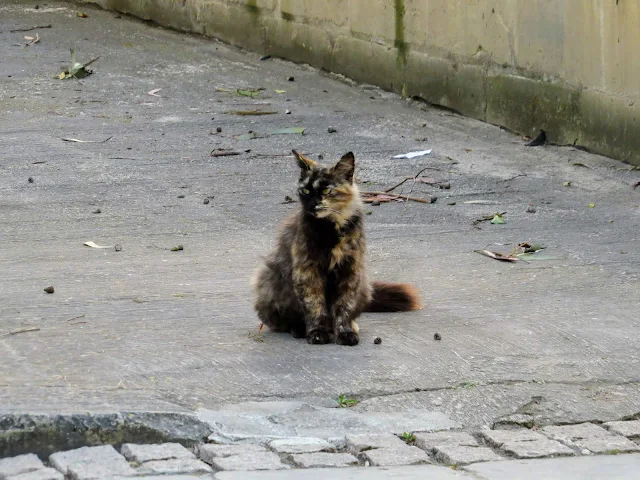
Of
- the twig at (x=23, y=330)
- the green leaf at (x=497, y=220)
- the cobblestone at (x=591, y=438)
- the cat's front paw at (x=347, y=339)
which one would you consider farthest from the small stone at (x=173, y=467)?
the green leaf at (x=497, y=220)

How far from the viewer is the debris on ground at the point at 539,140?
9943 mm

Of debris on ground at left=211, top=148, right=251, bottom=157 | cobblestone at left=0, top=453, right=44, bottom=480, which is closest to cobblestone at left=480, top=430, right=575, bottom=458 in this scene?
cobblestone at left=0, top=453, right=44, bottom=480

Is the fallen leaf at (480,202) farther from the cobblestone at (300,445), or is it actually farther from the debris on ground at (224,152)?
the cobblestone at (300,445)

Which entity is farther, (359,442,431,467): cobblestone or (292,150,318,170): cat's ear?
(292,150,318,170): cat's ear

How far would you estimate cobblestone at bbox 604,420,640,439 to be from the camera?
4.35 m

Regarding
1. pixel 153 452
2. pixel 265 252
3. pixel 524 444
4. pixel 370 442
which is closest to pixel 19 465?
pixel 153 452

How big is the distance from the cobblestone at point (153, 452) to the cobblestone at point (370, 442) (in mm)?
564

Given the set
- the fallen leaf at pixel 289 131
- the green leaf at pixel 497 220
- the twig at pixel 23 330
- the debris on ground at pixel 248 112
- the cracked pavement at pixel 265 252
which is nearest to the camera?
the cracked pavement at pixel 265 252

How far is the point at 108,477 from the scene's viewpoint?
3758mm

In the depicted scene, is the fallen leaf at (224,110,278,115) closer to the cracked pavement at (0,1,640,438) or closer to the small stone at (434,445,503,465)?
the cracked pavement at (0,1,640,438)

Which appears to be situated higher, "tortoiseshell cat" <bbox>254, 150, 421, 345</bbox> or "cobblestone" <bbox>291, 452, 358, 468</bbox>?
"tortoiseshell cat" <bbox>254, 150, 421, 345</bbox>

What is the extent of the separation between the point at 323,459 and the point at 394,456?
246mm

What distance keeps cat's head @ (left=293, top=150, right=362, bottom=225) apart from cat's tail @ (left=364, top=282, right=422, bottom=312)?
545mm

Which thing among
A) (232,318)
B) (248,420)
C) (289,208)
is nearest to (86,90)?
(289,208)
